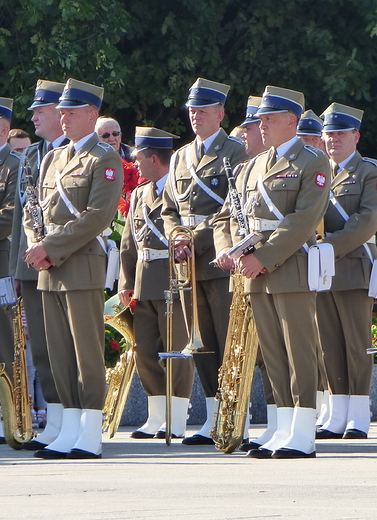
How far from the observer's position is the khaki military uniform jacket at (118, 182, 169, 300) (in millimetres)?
9016

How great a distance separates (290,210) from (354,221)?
64.0 inches

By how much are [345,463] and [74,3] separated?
9444 millimetres

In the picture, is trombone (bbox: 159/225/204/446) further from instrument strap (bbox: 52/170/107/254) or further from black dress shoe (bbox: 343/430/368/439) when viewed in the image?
black dress shoe (bbox: 343/430/368/439)

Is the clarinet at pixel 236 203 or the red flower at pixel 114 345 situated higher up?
the clarinet at pixel 236 203

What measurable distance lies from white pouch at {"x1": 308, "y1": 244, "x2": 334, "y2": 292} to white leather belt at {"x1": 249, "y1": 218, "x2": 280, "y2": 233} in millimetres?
256

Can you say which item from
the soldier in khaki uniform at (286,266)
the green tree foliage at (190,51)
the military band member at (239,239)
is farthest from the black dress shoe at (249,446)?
the green tree foliage at (190,51)

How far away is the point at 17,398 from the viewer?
8.52m

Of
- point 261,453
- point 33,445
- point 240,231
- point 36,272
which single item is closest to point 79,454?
point 33,445

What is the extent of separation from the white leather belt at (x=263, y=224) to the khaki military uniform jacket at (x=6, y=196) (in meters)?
1.98

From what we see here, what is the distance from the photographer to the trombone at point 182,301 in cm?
834

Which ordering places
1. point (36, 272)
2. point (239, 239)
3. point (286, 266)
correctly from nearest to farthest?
point (286, 266) < point (239, 239) < point (36, 272)

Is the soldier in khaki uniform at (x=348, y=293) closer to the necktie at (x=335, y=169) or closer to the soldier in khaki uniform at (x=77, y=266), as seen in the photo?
the necktie at (x=335, y=169)

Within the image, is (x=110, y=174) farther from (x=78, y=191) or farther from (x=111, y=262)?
(x=111, y=262)

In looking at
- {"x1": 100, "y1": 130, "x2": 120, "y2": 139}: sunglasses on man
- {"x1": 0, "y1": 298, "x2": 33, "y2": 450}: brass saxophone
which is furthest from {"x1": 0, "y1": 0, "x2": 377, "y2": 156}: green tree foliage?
{"x1": 0, "y1": 298, "x2": 33, "y2": 450}: brass saxophone
